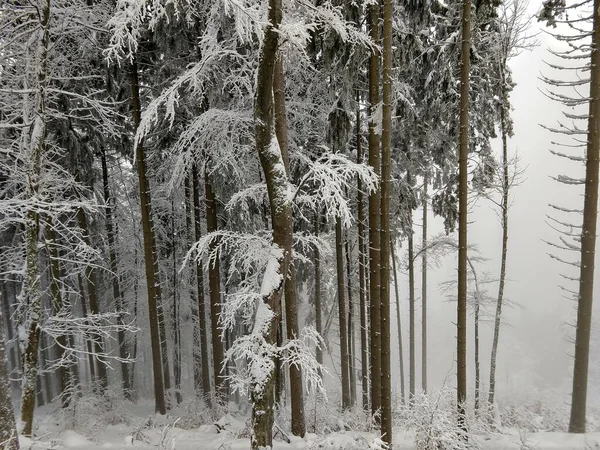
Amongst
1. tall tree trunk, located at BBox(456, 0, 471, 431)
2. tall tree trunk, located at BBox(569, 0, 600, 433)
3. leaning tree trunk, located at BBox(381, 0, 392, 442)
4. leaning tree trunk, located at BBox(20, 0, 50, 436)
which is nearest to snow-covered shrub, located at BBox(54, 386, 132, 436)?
leaning tree trunk, located at BBox(20, 0, 50, 436)

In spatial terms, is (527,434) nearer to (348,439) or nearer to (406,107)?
(348,439)

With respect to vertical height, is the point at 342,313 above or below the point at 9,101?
below

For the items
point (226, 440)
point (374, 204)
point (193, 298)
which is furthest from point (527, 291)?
point (226, 440)

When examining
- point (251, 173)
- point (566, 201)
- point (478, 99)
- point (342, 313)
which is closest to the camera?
point (251, 173)

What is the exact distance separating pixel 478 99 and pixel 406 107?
3.44m

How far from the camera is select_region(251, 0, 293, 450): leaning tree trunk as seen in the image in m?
5.22

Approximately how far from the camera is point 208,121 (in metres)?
7.34

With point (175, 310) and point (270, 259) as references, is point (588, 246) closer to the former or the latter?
point (270, 259)

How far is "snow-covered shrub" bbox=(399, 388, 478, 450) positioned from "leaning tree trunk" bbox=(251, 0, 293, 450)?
3377mm

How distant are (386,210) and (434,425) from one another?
4203 millimetres

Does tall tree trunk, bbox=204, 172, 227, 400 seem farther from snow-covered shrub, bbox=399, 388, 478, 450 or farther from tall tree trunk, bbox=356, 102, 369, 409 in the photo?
snow-covered shrub, bbox=399, 388, 478, 450

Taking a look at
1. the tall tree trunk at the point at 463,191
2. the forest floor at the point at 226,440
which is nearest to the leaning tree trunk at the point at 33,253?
the forest floor at the point at 226,440

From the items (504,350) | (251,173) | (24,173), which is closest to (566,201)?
(504,350)

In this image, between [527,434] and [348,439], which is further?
[527,434]
